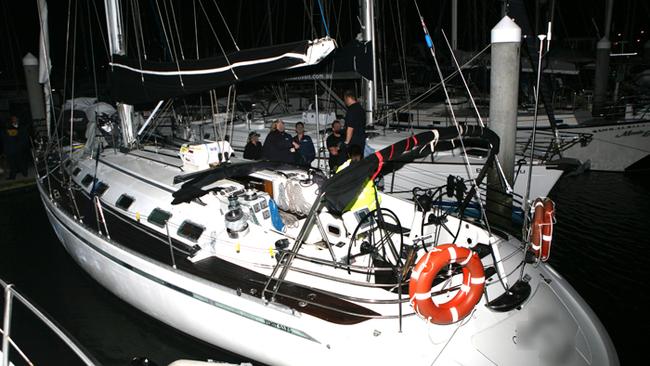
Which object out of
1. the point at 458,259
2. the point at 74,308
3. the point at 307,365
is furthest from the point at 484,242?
the point at 74,308

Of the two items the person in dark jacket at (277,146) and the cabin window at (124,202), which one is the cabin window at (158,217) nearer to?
the cabin window at (124,202)

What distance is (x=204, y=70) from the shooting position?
6.08 m

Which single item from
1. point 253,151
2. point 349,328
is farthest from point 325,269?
point 253,151

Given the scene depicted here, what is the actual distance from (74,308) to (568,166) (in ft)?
32.2

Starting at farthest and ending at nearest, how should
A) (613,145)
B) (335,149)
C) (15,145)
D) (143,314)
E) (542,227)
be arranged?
(613,145)
(15,145)
(335,149)
(143,314)
(542,227)

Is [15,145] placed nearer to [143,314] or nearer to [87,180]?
[87,180]

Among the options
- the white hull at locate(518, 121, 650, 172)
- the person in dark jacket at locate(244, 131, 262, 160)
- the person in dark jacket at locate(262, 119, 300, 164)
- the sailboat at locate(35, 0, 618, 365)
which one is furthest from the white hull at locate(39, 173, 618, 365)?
the white hull at locate(518, 121, 650, 172)

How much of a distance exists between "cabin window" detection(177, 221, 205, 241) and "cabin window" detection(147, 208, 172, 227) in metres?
0.37

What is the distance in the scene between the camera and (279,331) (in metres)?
4.46

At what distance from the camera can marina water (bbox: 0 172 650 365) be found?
584 centimetres

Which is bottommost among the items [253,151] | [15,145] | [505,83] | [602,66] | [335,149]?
[15,145]

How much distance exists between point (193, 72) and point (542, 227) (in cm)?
466

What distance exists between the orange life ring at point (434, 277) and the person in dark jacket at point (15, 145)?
12884mm

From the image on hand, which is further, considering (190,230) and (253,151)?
(253,151)
